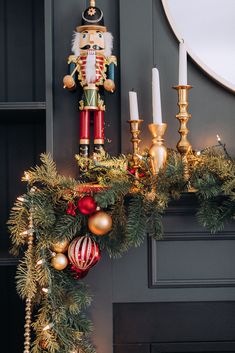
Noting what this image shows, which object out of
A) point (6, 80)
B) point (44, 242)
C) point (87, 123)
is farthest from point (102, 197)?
point (6, 80)

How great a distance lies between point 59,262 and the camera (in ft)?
5.17

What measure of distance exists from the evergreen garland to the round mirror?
1.25 ft

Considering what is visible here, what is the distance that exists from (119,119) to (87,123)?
12 cm

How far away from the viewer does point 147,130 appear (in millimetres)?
1824

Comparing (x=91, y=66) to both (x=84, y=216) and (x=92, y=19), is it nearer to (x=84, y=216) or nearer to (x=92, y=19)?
(x=92, y=19)

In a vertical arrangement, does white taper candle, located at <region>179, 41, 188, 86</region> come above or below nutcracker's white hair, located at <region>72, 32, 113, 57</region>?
below

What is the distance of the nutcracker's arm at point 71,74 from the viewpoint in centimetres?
172

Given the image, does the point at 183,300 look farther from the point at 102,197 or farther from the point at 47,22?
the point at 47,22

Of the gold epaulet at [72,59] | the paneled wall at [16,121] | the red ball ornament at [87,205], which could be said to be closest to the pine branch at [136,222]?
the red ball ornament at [87,205]

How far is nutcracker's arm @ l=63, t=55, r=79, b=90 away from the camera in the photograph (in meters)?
1.72

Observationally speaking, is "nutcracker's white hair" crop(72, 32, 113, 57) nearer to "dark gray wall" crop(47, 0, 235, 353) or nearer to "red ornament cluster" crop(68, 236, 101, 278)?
"dark gray wall" crop(47, 0, 235, 353)

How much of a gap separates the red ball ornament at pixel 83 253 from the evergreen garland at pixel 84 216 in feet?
0.11

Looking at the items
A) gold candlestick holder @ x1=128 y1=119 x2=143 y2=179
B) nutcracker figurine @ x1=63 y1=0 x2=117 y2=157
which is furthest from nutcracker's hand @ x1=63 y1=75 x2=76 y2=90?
gold candlestick holder @ x1=128 y1=119 x2=143 y2=179

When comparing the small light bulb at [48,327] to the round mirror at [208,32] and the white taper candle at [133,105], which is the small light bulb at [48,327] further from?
the round mirror at [208,32]
